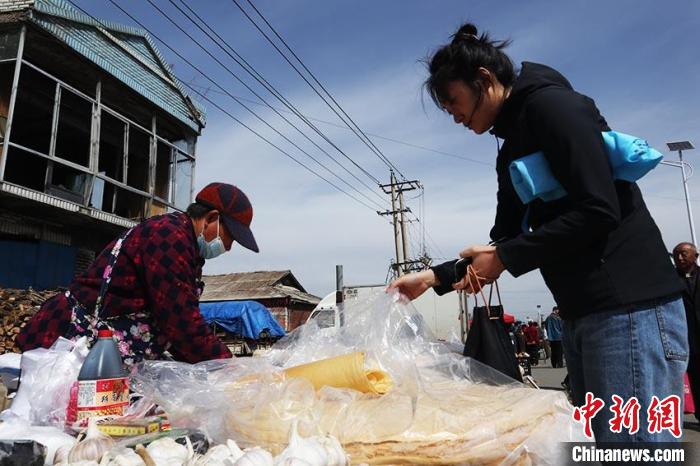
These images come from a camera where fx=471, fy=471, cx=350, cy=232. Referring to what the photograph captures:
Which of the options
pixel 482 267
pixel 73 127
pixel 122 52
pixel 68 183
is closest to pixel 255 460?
pixel 482 267

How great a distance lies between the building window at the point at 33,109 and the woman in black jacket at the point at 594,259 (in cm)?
1010

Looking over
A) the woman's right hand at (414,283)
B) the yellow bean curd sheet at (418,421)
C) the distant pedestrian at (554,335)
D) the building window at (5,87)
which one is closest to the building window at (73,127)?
the building window at (5,87)

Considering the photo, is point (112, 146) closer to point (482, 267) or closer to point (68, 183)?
point (68, 183)

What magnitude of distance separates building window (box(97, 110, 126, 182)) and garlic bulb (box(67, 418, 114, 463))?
11.0m

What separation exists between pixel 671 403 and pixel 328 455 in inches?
38.1

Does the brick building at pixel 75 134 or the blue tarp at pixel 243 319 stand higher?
the brick building at pixel 75 134

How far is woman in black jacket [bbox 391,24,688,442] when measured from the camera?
4.31 feet

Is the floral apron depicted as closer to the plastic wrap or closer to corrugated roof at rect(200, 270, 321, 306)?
the plastic wrap

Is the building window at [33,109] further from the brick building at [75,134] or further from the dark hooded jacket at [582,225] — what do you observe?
the dark hooded jacket at [582,225]

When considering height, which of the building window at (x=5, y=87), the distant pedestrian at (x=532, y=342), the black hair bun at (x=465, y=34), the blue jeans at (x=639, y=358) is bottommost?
the distant pedestrian at (x=532, y=342)

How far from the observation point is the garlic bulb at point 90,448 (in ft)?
3.65

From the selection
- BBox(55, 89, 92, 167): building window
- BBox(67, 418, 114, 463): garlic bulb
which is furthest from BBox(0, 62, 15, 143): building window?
BBox(67, 418, 114, 463): garlic bulb

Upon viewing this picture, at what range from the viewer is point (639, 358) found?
1312 mm

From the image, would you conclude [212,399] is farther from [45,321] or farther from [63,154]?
[63,154]
